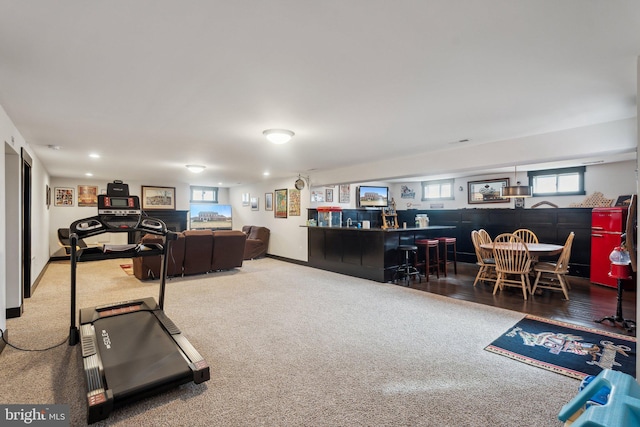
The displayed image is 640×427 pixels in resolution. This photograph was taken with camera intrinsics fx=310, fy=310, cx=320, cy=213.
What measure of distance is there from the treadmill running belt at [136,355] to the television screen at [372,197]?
687 centimetres

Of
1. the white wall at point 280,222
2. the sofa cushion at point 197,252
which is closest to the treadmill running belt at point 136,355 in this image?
the sofa cushion at point 197,252

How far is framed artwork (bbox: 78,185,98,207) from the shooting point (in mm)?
8938

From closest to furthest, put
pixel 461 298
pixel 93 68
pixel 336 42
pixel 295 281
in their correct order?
pixel 336 42
pixel 93 68
pixel 461 298
pixel 295 281

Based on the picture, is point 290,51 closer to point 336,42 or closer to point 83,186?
point 336,42

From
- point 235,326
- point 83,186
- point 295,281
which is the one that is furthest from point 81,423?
point 83,186

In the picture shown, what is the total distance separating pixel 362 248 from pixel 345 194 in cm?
280

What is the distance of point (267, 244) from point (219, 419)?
729 centimetres

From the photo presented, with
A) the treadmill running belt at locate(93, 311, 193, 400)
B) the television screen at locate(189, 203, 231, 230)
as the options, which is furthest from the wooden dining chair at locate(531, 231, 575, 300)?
the television screen at locate(189, 203, 231, 230)

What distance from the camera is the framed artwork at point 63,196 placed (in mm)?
8586

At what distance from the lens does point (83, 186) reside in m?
8.98

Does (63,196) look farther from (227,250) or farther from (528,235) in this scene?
(528,235)

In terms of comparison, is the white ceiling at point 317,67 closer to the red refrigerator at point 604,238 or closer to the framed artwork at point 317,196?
the red refrigerator at point 604,238

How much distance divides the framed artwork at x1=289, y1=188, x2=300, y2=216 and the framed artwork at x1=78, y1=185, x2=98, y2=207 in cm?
582

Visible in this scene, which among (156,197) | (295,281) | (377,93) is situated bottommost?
(295,281)
